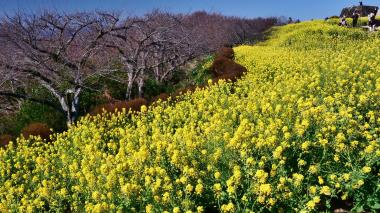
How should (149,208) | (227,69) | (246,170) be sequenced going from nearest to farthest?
(149,208), (246,170), (227,69)

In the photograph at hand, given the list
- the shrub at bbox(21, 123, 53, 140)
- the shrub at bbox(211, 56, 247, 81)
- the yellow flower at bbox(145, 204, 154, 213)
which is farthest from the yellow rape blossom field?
the shrub at bbox(211, 56, 247, 81)

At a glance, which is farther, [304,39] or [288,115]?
[304,39]

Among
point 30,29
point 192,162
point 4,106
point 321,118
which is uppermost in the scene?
point 30,29

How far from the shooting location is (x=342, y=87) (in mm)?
9734

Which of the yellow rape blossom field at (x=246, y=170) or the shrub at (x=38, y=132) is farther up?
the yellow rape blossom field at (x=246, y=170)

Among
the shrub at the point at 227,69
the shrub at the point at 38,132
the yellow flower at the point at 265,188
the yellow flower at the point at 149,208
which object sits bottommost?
the shrub at the point at 38,132

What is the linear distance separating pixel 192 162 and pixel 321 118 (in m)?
1.97

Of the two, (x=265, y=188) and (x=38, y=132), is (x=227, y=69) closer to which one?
(x=38, y=132)

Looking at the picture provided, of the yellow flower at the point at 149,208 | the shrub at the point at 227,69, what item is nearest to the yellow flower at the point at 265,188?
the yellow flower at the point at 149,208

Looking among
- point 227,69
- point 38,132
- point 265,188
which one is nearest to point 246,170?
point 265,188

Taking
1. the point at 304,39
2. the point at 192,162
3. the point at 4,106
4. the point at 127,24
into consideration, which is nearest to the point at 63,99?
the point at 127,24

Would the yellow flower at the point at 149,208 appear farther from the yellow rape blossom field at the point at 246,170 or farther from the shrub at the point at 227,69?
the shrub at the point at 227,69

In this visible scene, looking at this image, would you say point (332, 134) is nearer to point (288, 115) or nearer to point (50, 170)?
point (288, 115)

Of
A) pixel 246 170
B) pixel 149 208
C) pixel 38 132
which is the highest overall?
pixel 246 170
